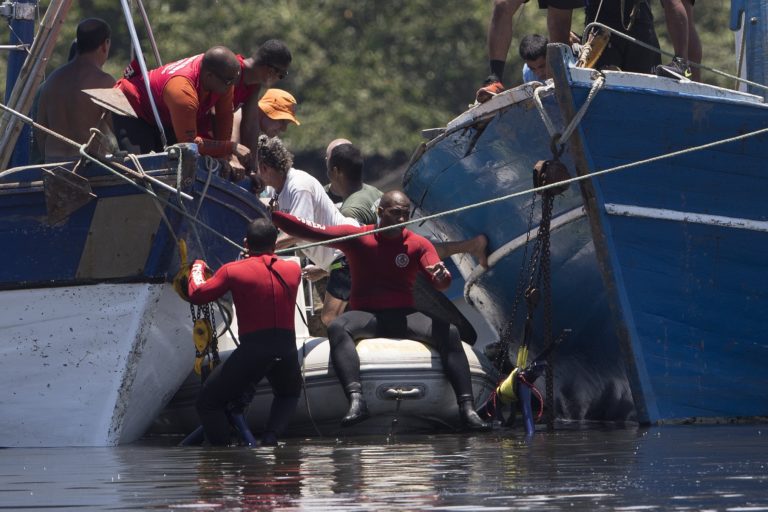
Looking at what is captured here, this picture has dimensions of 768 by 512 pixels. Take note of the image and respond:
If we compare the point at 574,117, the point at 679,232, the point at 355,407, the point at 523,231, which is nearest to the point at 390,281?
the point at 355,407

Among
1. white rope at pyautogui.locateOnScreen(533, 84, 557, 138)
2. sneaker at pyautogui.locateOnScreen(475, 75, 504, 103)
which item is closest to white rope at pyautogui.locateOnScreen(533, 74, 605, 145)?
white rope at pyautogui.locateOnScreen(533, 84, 557, 138)

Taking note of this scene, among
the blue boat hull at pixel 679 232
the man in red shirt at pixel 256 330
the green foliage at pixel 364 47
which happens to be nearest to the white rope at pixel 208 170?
the man in red shirt at pixel 256 330

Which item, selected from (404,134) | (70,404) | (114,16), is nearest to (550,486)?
(70,404)

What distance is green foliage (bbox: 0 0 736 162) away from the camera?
22688 millimetres

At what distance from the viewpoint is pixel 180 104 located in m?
10.1

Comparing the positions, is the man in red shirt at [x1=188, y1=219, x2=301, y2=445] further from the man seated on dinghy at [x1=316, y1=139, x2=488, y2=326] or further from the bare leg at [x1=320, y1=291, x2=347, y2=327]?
the bare leg at [x1=320, y1=291, x2=347, y2=327]

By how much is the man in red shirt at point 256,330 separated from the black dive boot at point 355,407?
31 cm

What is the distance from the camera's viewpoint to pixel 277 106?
1201 cm

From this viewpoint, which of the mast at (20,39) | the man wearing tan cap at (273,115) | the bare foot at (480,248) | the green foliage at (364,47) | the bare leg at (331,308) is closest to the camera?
the bare leg at (331,308)

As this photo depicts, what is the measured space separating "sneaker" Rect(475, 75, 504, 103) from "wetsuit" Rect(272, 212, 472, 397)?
100cm

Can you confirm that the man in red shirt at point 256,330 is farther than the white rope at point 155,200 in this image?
No

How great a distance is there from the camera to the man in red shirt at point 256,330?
9617 millimetres

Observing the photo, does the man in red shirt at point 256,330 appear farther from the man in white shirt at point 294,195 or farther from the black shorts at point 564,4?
the black shorts at point 564,4

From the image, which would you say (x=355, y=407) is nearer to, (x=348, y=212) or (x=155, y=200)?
(x=155, y=200)
